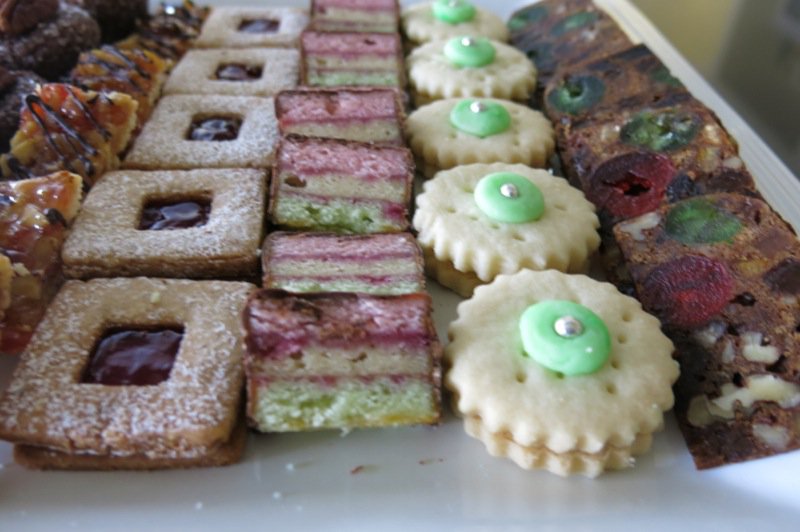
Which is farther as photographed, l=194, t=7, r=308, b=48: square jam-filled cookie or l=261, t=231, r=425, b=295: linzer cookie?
l=194, t=7, r=308, b=48: square jam-filled cookie

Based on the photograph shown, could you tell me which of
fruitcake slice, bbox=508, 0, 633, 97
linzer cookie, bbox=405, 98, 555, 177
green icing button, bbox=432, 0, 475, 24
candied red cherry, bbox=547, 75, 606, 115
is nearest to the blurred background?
fruitcake slice, bbox=508, 0, 633, 97

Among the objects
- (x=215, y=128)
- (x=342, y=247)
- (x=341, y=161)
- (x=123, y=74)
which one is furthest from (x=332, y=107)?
(x=123, y=74)

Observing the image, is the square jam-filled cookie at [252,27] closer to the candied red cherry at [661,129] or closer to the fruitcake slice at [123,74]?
the fruitcake slice at [123,74]

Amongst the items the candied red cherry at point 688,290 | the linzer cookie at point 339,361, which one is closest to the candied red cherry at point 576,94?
the candied red cherry at point 688,290

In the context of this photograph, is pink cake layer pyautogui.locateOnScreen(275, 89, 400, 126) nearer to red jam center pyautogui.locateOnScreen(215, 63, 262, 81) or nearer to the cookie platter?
red jam center pyautogui.locateOnScreen(215, 63, 262, 81)

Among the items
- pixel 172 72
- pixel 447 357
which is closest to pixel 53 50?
pixel 172 72

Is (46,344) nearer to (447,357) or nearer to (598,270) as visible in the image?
(447,357)
